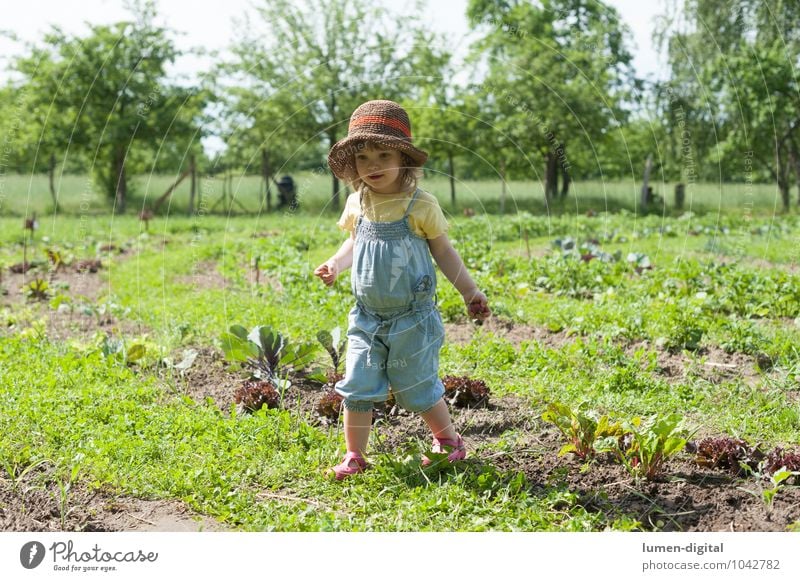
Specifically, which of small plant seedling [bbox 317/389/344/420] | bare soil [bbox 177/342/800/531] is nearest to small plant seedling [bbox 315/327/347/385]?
bare soil [bbox 177/342/800/531]

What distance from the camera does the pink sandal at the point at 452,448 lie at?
371 cm

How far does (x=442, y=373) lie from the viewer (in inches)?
201

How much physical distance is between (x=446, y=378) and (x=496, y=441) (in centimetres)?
64

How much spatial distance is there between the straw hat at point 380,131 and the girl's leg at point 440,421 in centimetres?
111

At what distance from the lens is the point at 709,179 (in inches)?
1027

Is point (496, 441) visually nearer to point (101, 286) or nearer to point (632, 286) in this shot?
point (632, 286)

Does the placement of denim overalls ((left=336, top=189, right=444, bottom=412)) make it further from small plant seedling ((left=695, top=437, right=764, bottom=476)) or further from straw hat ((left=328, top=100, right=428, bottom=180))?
small plant seedling ((left=695, top=437, right=764, bottom=476))

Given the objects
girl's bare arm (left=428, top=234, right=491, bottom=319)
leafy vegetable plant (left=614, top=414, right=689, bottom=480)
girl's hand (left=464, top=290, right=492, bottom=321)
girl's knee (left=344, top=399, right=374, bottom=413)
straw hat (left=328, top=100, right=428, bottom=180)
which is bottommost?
leafy vegetable plant (left=614, top=414, right=689, bottom=480)

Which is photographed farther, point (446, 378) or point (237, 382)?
point (237, 382)

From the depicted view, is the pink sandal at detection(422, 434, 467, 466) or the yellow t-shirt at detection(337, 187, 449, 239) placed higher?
the yellow t-shirt at detection(337, 187, 449, 239)

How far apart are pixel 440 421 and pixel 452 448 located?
13cm

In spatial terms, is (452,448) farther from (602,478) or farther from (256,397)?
(256,397)

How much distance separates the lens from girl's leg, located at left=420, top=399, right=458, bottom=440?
3.76 m
